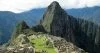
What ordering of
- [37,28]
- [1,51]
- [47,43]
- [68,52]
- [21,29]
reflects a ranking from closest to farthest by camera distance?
[1,51], [68,52], [47,43], [21,29], [37,28]

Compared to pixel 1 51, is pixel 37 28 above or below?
below

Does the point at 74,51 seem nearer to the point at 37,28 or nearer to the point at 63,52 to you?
the point at 63,52

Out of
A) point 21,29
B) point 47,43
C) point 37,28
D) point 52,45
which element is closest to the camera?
point 52,45

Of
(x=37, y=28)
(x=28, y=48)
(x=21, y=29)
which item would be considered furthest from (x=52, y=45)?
(x=37, y=28)

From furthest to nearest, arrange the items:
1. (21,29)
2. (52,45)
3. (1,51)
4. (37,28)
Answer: (37,28) < (21,29) < (52,45) < (1,51)

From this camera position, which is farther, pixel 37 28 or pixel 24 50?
pixel 37 28

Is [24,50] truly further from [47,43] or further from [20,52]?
[47,43]

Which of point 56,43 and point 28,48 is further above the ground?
point 28,48

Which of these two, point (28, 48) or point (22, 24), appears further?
point (22, 24)

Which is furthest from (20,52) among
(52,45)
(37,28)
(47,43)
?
(37,28)
